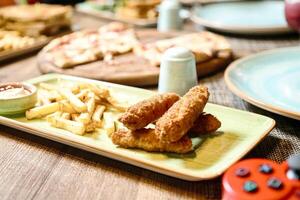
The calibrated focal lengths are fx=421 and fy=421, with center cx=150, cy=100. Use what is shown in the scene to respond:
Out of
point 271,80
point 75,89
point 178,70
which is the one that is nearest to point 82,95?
point 75,89

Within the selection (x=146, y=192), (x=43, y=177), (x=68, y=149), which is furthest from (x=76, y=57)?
(x=146, y=192)

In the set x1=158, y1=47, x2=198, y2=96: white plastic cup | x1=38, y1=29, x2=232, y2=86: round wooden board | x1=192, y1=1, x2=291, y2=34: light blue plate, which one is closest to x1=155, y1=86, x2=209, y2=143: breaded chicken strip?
x1=158, y1=47, x2=198, y2=96: white plastic cup

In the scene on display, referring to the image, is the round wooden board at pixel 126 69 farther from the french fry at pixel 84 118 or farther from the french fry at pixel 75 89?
the french fry at pixel 84 118

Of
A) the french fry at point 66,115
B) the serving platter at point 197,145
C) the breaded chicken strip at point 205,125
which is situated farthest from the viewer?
the french fry at point 66,115

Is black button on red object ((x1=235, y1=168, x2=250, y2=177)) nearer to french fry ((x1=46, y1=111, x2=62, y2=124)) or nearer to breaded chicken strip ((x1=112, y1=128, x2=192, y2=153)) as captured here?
breaded chicken strip ((x1=112, y1=128, x2=192, y2=153))

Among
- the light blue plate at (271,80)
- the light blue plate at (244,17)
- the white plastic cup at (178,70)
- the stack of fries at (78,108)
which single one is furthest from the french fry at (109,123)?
the light blue plate at (244,17)
